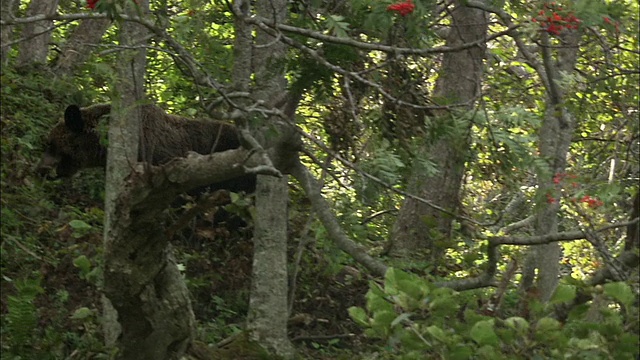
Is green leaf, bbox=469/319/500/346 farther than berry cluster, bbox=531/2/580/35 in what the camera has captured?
No

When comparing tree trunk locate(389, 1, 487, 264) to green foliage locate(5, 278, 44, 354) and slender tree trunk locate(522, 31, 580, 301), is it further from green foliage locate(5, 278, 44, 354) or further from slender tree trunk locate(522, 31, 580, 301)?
green foliage locate(5, 278, 44, 354)

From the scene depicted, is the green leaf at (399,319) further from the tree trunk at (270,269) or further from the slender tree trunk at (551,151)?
the tree trunk at (270,269)

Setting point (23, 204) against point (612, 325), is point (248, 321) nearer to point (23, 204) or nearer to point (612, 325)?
point (23, 204)

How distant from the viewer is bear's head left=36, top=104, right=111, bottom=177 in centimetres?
1246

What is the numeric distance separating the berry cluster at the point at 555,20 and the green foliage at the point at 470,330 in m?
1.74

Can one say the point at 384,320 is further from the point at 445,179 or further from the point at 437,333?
the point at 445,179

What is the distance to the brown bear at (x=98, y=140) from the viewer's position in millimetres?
12445

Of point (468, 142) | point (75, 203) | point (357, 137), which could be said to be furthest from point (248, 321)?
point (75, 203)

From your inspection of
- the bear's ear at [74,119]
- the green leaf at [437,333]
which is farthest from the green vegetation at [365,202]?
the bear's ear at [74,119]

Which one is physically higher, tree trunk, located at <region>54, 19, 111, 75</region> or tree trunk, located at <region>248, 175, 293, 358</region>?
tree trunk, located at <region>54, 19, 111, 75</region>

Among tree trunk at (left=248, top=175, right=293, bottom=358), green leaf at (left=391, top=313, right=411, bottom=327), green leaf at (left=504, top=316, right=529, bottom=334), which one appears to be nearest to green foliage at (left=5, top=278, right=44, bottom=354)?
tree trunk at (left=248, top=175, right=293, bottom=358)

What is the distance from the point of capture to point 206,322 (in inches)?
439

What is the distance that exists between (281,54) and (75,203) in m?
4.50

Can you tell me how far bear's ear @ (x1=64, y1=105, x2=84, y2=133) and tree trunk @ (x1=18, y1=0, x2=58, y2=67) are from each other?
207cm
